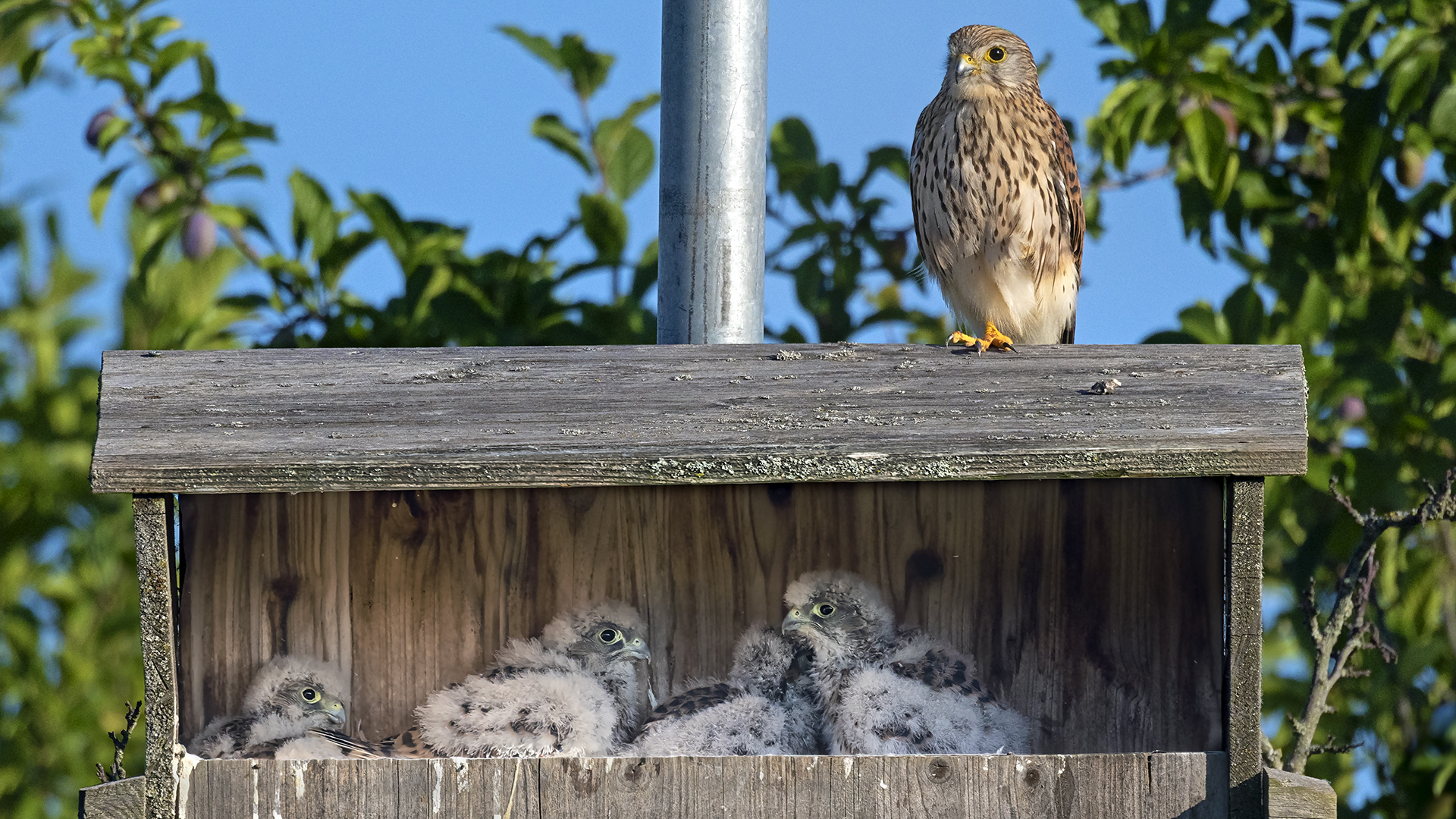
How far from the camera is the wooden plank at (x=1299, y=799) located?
2225 mm

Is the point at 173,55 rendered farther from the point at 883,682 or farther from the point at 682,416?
the point at 883,682

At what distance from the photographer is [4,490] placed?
6.60 meters

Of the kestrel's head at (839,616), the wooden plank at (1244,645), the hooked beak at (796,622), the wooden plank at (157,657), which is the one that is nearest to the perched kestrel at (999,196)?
the kestrel's head at (839,616)

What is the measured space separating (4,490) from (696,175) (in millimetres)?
4905

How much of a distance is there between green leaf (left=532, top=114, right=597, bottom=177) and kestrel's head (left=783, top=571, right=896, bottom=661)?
1.70 meters

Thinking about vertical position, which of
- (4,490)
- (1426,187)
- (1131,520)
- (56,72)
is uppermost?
(56,72)

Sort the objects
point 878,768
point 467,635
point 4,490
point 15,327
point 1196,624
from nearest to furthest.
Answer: point 878,768
point 1196,624
point 467,635
point 4,490
point 15,327

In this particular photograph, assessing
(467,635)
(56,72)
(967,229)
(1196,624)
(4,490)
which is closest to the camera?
(1196,624)

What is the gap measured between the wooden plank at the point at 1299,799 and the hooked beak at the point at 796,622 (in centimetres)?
93

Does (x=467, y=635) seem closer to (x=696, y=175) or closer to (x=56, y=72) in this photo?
(x=696, y=175)

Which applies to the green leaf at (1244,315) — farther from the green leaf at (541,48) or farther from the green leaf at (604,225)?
the green leaf at (541,48)

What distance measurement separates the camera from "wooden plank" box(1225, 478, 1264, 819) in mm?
2291

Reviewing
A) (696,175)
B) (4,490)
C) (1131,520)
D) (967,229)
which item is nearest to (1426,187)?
(967,229)

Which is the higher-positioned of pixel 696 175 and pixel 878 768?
pixel 696 175
